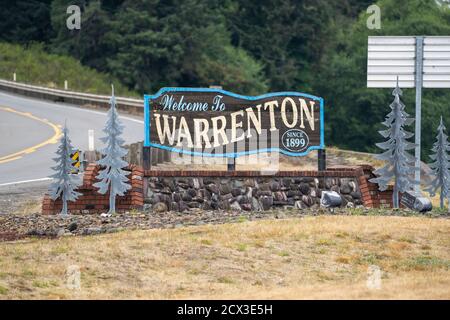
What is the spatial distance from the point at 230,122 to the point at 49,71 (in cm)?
4542

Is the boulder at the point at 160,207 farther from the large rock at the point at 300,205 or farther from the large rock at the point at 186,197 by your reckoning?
the large rock at the point at 300,205

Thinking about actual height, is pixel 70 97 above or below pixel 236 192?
above

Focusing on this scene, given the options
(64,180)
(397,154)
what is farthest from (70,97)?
(397,154)

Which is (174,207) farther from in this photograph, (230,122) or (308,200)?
(308,200)

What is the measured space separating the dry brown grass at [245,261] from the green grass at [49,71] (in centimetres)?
4480

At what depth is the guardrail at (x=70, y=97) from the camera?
158 feet

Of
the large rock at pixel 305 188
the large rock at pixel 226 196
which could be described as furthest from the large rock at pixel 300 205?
the large rock at pixel 226 196

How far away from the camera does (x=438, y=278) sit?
653 inches

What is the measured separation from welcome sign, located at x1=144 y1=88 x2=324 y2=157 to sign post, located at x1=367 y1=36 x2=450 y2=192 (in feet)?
11.2

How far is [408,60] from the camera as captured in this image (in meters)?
28.2

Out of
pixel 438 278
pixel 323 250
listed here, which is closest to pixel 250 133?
pixel 323 250

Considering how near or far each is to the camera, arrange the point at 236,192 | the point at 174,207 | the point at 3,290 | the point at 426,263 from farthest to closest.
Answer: the point at 236,192 → the point at 174,207 → the point at 426,263 → the point at 3,290

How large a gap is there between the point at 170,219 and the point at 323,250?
14.1 feet
